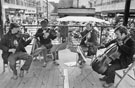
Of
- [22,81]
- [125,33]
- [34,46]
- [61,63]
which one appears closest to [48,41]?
[34,46]

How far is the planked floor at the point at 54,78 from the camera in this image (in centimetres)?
334

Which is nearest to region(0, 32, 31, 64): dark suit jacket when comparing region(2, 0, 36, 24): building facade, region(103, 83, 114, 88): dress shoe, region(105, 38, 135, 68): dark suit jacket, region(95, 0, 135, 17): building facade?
region(103, 83, 114, 88): dress shoe

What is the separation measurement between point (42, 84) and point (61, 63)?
59.5 inches

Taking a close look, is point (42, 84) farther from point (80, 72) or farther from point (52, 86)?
point (80, 72)

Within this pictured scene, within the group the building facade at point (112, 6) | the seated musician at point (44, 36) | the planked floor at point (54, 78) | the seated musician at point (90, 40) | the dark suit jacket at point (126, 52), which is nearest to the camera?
the dark suit jacket at point (126, 52)

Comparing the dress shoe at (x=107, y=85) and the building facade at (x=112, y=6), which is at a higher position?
the building facade at (x=112, y=6)

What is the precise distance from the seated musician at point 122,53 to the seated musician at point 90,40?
0.94 metres

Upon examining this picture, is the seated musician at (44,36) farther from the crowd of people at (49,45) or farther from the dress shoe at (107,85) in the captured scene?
the dress shoe at (107,85)

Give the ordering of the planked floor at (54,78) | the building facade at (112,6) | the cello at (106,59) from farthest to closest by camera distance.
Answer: the building facade at (112,6)
the planked floor at (54,78)
the cello at (106,59)

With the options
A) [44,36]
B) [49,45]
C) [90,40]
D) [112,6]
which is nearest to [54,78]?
[49,45]

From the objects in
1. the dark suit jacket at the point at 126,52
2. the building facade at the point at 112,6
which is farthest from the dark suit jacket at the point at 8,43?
the building facade at the point at 112,6

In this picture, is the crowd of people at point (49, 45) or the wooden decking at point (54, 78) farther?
the wooden decking at point (54, 78)

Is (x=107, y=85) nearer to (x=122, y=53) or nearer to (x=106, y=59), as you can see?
(x=106, y=59)

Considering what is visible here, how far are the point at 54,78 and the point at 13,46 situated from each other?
1.17 m
